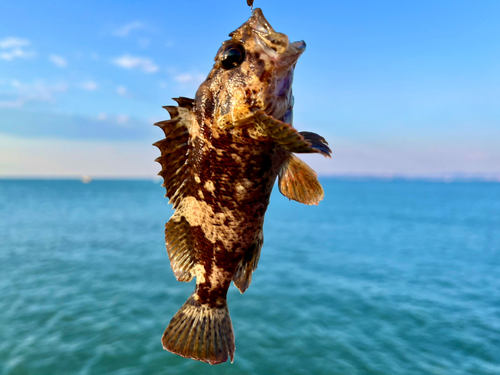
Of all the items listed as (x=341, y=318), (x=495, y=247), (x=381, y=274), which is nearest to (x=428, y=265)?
(x=381, y=274)

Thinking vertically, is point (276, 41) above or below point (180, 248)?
above

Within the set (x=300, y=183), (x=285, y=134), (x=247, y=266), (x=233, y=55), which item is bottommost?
(x=247, y=266)

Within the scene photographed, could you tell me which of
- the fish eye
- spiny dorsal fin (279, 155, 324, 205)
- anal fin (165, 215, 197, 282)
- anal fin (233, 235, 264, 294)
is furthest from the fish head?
anal fin (233, 235, 264, 294)

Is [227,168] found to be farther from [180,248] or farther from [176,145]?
[180,248]

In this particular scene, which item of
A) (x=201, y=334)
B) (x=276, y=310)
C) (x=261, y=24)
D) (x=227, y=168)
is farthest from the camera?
(x=276, y=310)

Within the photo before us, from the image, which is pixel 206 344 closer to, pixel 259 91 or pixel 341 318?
pixel 259 91

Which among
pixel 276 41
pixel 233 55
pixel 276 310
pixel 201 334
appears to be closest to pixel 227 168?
pixel 233 55

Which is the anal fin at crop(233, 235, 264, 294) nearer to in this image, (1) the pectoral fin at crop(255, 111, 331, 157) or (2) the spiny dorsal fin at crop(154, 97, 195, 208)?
(2) the spiny dorsal fin at crop(154, 97, 195, 208)
